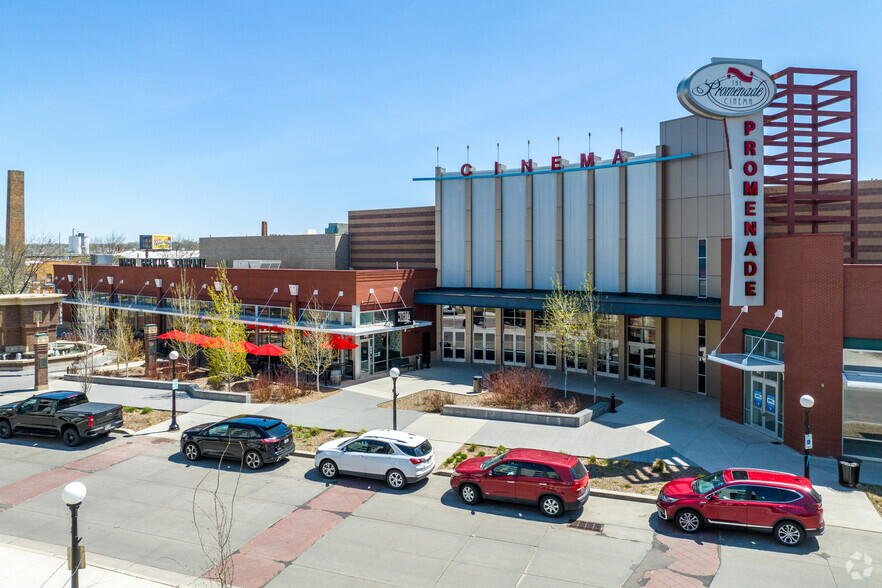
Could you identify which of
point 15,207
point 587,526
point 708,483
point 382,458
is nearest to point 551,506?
point 587,526

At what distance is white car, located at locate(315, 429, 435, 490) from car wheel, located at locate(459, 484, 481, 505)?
1622 mm

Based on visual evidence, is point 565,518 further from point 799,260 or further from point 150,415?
point 150,415

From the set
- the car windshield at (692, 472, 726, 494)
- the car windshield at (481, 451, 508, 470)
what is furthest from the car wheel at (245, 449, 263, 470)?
the car windshield at (692, 472, 726, 494)

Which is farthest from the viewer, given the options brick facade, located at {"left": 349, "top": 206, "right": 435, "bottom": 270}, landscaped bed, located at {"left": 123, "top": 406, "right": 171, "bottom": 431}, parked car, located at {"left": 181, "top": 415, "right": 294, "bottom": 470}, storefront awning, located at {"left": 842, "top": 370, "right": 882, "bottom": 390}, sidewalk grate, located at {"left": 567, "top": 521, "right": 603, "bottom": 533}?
brick facade, located at {"left": 349, "top": 206, "right": 435, "bottom": 270}

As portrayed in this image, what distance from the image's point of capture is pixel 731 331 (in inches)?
986

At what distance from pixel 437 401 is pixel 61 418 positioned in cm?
1468

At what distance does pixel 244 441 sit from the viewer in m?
19.5

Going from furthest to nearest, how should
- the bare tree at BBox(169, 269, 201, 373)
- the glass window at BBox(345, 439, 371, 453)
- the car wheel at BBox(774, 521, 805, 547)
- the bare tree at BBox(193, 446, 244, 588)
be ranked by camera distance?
1. the bare tree at BBox(169, 269, 201, 373)
2. the glass window at BBox(345, 439, 371, 453)
3. the car wheel at BBox(774, 521, 805, 547)
4. the bare tree at BBox(193, 446, 244, 588)

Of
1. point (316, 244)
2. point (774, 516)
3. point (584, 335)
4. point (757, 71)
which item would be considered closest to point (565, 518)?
point (774, 516)

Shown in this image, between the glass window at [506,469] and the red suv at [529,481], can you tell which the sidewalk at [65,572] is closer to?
the red suv at [529,481]

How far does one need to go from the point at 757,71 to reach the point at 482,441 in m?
17.4

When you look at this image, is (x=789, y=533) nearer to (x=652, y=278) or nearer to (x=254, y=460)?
(x=254, y=460)

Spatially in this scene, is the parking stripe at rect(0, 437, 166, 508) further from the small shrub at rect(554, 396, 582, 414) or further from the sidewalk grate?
the small shrub at rect(554, 396, 582, 414)

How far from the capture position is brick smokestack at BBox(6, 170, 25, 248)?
69750mm
